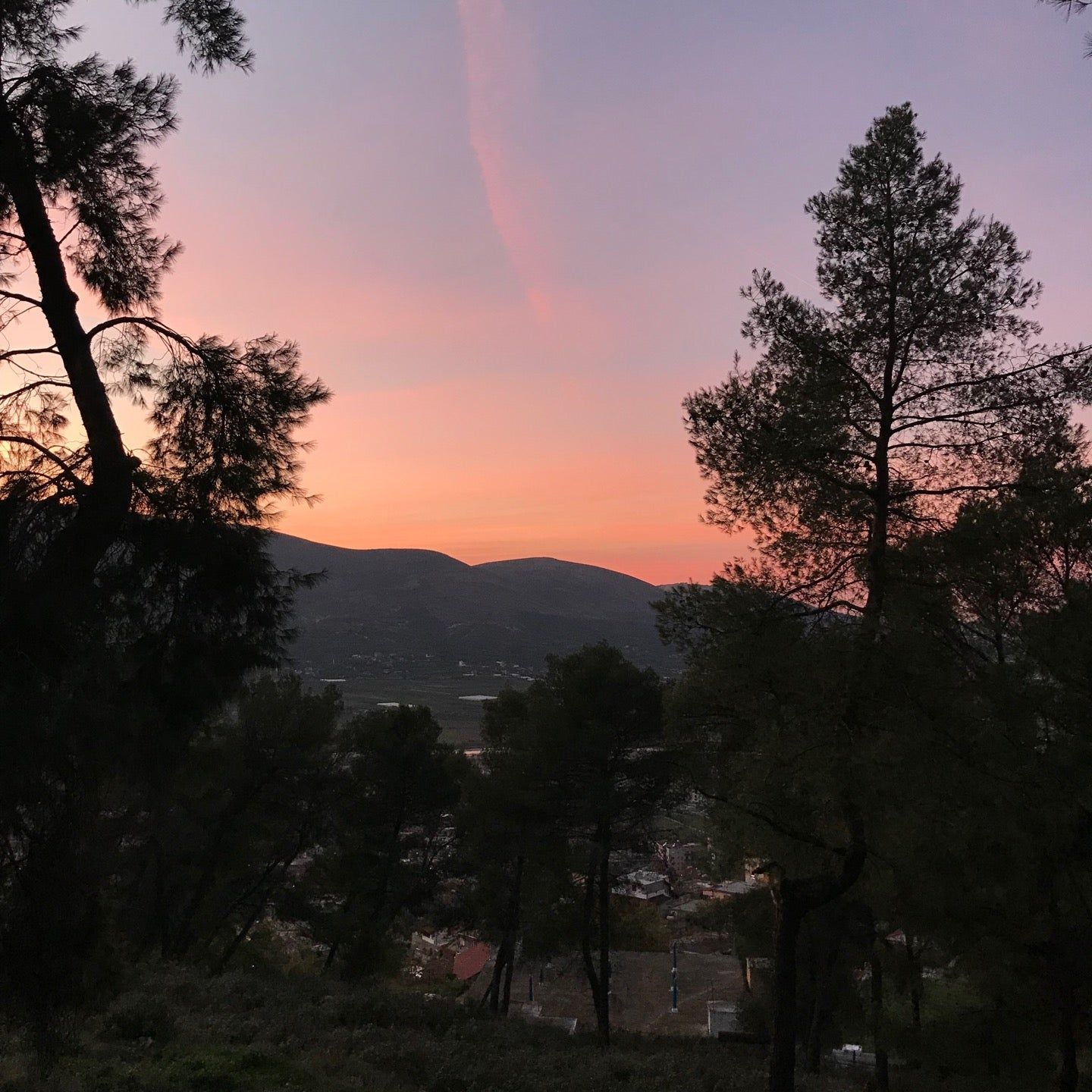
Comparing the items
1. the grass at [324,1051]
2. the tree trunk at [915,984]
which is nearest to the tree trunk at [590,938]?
the grass at [324,1051]

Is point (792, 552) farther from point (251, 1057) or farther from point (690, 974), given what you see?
point (690, 974)

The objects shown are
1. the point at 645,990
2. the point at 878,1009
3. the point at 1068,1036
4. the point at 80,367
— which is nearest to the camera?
the point at 80,367

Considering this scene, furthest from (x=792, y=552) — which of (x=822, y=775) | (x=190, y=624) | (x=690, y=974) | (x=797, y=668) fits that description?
(x=690, y=974)

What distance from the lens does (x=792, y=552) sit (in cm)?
945

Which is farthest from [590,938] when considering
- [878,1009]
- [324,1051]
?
[324,1051]

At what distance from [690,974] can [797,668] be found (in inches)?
1057

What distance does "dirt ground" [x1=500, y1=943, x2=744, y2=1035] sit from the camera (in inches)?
941

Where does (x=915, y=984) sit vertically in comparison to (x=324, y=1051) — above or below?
below

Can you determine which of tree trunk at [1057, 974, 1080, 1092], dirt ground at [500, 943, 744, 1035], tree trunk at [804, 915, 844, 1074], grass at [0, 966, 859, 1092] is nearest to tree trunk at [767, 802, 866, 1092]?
grass at [0, 966, 859, 1092]

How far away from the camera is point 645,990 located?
27.4m

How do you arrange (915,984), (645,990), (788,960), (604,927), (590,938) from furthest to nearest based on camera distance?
(645,990), (590,938), (604,927), (915,984), (788,960)

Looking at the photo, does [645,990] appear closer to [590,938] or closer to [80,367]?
[590,938]

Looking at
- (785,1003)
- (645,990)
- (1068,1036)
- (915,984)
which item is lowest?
(645,990)

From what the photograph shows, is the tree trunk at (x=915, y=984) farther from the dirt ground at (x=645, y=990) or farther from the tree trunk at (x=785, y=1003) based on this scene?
the dirt ground at (x=645, y=990)
